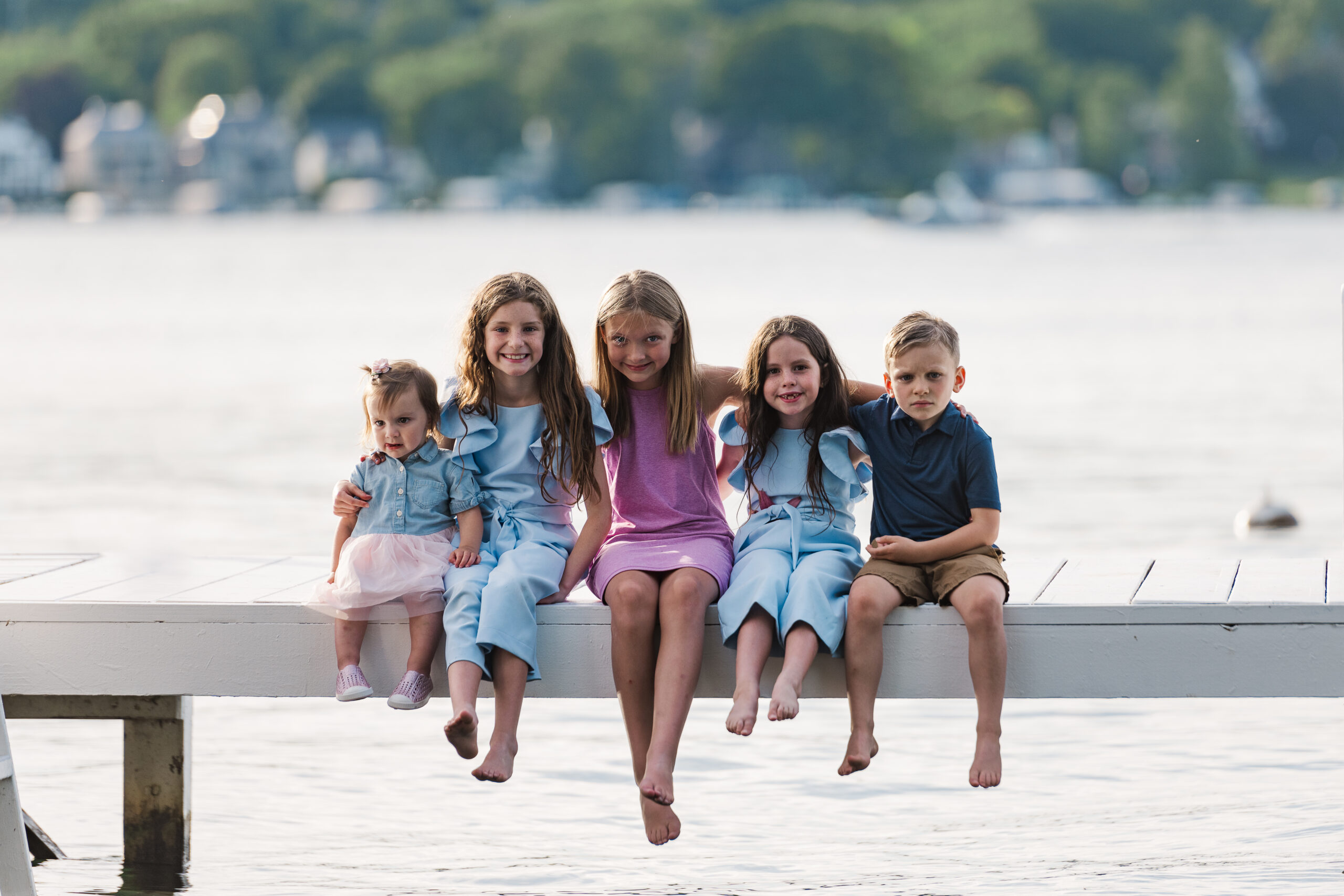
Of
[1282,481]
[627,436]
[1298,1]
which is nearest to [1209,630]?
[627,436]

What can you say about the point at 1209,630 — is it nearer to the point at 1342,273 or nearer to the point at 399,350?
the point at 399,350

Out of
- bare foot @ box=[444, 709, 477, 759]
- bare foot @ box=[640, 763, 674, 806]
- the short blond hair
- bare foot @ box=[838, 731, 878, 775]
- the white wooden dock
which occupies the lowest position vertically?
bare foot @ box=[640, 763, 674, 806]

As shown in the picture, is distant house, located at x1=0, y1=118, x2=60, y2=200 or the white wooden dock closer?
the white wooden dock

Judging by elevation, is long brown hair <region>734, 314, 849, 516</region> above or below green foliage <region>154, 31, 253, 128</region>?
below

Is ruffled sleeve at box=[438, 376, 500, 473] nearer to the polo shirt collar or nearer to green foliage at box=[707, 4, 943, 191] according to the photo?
the polo shirt collar

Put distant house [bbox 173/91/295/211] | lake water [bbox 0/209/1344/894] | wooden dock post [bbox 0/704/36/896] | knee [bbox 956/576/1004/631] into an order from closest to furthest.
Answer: wooden dock post [bbox 0/704/36/896], knee [bbox 956/576/1004/631], lake water [bbox 0/209/1344/894], distant house [bbox 173/91/295/211]

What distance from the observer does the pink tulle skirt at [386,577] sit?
15.0ft

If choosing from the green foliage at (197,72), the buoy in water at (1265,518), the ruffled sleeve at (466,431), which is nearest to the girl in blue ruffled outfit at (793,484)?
the ruffled sleeve at (466,431)

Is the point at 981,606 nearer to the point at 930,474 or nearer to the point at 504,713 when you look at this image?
the point at 930,474

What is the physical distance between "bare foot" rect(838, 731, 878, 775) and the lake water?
3.47ft

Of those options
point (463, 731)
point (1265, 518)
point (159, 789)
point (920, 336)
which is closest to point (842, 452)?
point (920, 336)

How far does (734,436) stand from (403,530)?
887 mm

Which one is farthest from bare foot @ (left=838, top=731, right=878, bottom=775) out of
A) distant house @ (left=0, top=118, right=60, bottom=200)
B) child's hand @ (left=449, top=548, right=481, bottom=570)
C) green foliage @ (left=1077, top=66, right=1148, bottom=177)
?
distant house @ (left=0, top=118, right=60, bottom=200)

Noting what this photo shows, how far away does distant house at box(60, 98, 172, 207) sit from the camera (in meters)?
136
